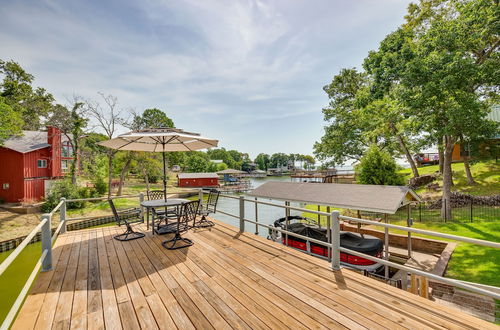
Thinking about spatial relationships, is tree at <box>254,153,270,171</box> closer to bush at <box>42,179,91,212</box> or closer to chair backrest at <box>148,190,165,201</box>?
bush at <box>42,179,91,212</box>

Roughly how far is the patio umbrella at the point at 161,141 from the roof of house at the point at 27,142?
17.6 meters

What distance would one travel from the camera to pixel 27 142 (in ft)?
61.1

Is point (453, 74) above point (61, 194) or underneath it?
above

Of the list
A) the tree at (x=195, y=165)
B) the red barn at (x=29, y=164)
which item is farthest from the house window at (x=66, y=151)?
the tree at (x=195, y=165)

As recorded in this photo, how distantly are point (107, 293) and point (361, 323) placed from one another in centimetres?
296

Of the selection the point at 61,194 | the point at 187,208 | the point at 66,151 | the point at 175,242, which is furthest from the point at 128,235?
the point at 66,151

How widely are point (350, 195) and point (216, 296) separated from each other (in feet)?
18.4

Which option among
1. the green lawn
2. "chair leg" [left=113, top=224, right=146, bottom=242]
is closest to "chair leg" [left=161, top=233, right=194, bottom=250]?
"chair leg" [left=113, top=224, right=146, bottom=242]

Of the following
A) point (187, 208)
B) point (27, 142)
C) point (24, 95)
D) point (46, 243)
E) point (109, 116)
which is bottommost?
point (46, 243)

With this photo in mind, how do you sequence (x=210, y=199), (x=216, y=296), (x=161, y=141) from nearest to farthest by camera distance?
1. (x=216, y=296)
2. (x=161, y=141)
3. (x=210, y=199)

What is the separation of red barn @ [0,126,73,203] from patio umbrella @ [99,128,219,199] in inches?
679

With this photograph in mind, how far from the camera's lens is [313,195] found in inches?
297

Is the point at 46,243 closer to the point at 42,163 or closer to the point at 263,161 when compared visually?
the point at 42,163

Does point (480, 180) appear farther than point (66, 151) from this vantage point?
No
